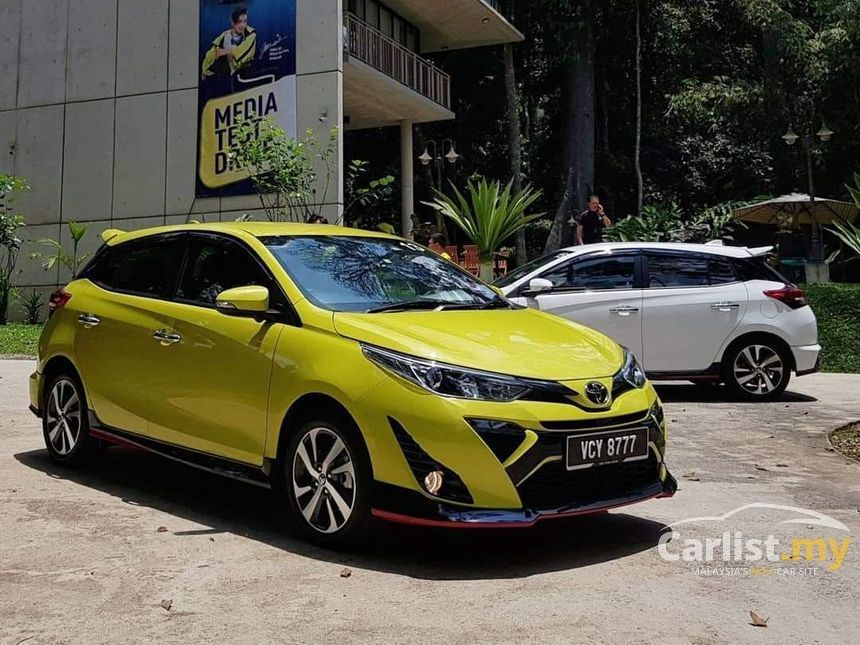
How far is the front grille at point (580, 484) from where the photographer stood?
161 inches

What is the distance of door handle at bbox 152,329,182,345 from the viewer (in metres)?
5.32

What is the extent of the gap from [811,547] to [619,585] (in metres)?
1.22

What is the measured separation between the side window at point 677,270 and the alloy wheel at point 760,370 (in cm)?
88

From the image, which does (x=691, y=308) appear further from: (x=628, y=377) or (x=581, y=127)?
(x=581, y=127)

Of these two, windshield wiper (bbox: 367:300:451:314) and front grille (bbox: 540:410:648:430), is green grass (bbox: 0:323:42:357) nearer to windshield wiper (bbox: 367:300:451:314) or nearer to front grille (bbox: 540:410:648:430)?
windshield wiper (bbox: 367:300:451:314)

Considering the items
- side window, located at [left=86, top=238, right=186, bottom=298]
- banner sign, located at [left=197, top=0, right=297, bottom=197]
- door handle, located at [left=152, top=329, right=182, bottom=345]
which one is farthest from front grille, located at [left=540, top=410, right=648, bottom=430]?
banner sign, located at [left=197, top=0, right=297, bottom=197]

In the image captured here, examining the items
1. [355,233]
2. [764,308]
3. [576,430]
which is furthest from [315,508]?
[764,308]

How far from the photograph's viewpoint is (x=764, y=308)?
9664 millimetres

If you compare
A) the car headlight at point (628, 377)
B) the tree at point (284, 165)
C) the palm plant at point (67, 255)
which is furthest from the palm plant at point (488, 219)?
the car headlight at point (628, 377)

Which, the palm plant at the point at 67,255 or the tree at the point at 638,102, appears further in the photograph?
the tree at the point at 638,102

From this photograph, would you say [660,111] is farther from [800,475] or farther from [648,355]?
[800,475]

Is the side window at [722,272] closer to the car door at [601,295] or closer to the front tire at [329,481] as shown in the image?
the car door at [601,295]

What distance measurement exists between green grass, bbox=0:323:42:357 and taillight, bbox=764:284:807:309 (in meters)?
11.0

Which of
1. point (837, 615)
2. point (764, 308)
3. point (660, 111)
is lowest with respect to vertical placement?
point (837, 615)
